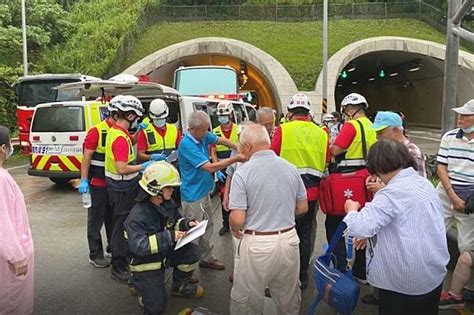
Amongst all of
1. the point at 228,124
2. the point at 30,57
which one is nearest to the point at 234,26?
the point at 30,57

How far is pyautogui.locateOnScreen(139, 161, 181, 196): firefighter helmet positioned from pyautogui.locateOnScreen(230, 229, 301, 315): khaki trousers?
30.2 inches

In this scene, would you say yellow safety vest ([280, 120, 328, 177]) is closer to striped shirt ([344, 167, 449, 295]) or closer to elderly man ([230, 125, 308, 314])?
elderly man ([230, 125, 308, 314])

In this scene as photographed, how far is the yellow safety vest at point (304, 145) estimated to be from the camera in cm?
453

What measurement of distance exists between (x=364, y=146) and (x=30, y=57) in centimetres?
2837

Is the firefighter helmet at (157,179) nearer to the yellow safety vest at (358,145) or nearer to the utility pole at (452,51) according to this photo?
the yellow safety vest at (358,145)

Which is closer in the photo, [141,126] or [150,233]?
[150,233]

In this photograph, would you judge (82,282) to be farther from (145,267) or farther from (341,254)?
(341,254)

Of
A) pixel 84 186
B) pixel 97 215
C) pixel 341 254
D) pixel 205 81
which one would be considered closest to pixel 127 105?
pixel 84 186

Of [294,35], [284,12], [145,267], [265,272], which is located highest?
[284,12]

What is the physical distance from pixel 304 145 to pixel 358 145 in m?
0.49

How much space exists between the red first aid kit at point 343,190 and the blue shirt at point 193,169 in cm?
125

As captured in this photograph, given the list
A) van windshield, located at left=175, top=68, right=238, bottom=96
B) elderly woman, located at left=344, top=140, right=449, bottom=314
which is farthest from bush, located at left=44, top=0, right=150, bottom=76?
elderly woman, located at left=344, top=140, right=449, bottom=314

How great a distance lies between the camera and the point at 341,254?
471 centimetres

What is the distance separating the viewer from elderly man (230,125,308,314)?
10.9ft
